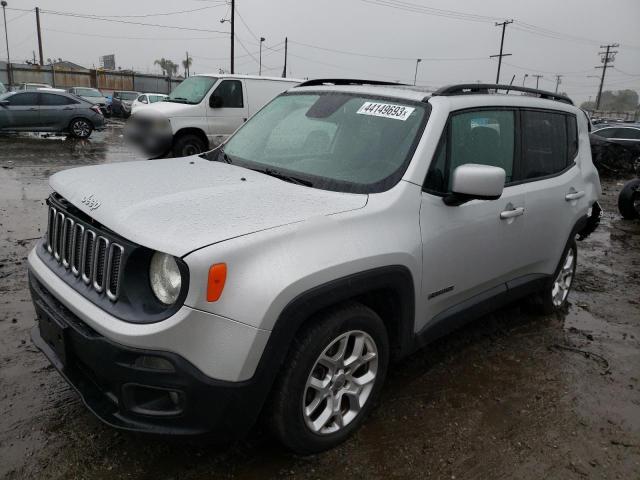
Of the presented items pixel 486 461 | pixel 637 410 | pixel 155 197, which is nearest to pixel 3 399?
pixel 155 197

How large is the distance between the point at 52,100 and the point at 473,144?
15.3 metres

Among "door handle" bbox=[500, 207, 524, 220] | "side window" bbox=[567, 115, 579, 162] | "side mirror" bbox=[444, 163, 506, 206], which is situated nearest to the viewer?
"side mirror" bbox=[444, 163, 506, 206]

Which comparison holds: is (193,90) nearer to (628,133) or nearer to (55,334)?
(55,334)

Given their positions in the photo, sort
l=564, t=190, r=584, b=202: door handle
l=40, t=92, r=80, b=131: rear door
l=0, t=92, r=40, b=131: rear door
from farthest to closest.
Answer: l=40, t=92, r=80, b=131: rear door < l=0, t=92, r=40, b=131: rear door < l=564, t=190, r=584, b=202: door handle

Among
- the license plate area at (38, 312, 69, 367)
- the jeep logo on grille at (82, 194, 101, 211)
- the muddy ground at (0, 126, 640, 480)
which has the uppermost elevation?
the jeep logo on grille at (82, 194, 101, 211)

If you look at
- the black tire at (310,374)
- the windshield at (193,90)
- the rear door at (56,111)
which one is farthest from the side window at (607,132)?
the rear door at (56,111)

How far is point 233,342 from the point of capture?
77.5 inches

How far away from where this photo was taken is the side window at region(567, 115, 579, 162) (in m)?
4.13

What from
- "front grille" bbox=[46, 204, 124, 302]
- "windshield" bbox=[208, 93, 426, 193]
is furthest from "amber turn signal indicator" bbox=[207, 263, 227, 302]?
"windshield" bbox=[208, 93, 426, 193]

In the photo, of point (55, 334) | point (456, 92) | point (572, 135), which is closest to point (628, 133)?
point (572, 135)

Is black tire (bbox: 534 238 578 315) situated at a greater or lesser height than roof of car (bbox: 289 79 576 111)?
lesser

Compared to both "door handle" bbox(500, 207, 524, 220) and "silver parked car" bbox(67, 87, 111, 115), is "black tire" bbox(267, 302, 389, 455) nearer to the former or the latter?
"door handle" bbox(500, 207, 524, 220)

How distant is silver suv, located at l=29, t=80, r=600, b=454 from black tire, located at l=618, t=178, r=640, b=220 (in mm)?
6387

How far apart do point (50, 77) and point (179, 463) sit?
44.7 m
